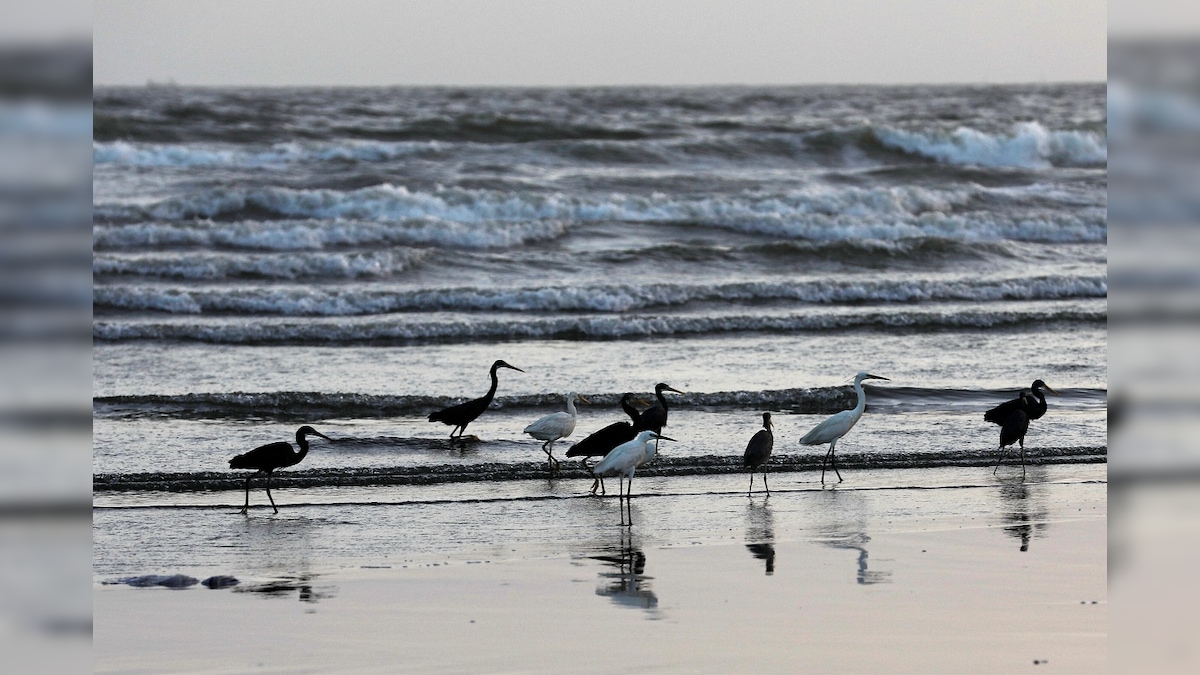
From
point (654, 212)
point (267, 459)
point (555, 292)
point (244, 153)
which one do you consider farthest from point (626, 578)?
point (244, 153)

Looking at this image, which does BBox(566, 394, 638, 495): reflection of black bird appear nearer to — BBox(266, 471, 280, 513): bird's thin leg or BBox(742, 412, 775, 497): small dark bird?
BBox(742, 412, 775, 497): small dark bird

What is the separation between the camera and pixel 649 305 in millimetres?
15703

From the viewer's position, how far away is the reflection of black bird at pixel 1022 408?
9086 millimetres

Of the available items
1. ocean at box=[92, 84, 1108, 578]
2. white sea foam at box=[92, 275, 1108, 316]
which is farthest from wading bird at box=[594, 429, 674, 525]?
white sea foam at box=[92, 275, 1108, 316]

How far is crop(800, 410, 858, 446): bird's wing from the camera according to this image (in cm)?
855

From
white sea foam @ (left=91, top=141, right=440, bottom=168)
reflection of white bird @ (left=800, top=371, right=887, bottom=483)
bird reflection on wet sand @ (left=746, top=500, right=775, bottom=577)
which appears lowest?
bird reflection on wet sand @ (left=746, top=500, right=775, bottom=577)

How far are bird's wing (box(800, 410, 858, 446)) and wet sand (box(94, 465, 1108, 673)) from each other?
116 centimetres

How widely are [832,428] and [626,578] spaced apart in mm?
3054

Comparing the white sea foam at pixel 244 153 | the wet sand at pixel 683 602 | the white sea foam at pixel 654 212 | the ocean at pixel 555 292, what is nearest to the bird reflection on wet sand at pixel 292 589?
the wet sand at pixel 683 602

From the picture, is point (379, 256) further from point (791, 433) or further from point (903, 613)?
point (903, 613)

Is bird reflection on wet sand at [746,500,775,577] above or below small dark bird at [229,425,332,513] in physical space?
below

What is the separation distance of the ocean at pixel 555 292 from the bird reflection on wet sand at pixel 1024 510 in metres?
0.87

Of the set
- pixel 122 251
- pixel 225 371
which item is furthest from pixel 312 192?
pixel 225 371

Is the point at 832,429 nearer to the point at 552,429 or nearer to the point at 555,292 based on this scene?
the point at 552,429
